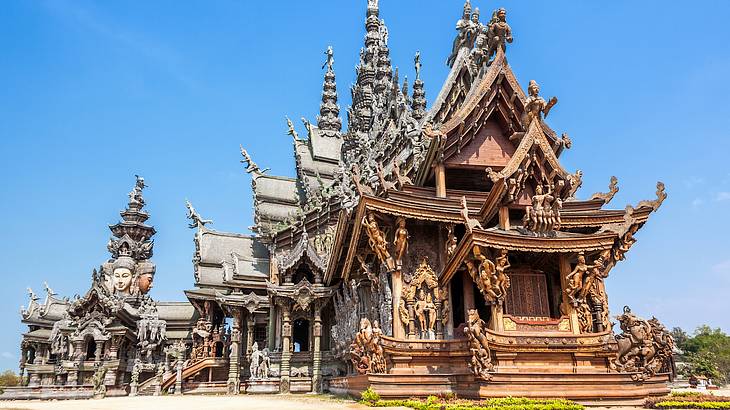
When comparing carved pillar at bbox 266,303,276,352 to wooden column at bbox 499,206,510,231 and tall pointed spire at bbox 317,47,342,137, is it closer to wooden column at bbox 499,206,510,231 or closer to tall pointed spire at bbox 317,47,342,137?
wooden column at bbox 499,206,510,231

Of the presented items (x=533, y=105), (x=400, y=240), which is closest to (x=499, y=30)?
(x=533, y=105)

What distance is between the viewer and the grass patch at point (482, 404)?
27.4 ft

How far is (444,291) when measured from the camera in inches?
515

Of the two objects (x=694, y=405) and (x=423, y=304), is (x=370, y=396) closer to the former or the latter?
(x=423, y=304)

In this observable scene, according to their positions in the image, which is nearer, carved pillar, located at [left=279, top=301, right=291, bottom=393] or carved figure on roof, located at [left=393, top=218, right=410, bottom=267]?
carved figure on roof, located at [left=393, top=218, right=410, bottom=267]

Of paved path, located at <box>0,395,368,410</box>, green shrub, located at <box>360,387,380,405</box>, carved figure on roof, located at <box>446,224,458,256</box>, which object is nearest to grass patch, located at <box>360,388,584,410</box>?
green shrub, located at <box>360,387,380,405</box>

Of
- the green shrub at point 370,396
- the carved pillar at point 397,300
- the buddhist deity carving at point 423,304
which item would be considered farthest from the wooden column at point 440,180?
the green shrub at point 370,396

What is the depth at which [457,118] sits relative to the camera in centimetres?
1457

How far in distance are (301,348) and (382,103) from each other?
61.0 ft

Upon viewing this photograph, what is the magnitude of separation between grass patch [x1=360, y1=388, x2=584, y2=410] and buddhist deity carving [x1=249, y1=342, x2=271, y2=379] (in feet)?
33.1

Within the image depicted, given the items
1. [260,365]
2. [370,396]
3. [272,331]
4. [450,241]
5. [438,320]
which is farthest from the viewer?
[272,331]

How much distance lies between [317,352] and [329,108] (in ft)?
83.7

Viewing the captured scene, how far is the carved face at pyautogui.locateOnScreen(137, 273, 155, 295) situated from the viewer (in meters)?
35.1

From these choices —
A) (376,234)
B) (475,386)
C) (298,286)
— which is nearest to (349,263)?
(376,234)
